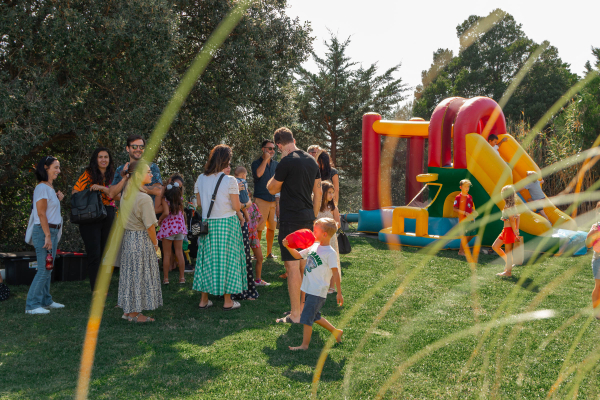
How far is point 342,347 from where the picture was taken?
3.91 meters

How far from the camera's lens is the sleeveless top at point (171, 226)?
21.8ft

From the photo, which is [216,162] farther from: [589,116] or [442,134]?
[589,116]

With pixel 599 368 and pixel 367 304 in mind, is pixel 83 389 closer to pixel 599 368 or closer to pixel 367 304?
pixel 367 304

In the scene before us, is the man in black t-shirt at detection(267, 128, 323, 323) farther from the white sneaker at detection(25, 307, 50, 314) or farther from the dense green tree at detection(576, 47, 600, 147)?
the dense green tree at detection(576, 47, 600, 147)

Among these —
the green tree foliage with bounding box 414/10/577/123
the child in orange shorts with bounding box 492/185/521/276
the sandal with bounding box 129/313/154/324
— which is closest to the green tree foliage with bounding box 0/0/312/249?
the sandal with bounding box 129/313/154/324

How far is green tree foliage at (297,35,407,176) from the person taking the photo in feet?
83.1

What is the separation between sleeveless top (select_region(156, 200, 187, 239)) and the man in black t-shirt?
262cm

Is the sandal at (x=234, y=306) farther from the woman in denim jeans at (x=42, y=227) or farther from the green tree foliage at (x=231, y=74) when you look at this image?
the green tree foliage at (x=231, y=74)

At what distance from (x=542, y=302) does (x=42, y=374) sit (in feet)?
16.9

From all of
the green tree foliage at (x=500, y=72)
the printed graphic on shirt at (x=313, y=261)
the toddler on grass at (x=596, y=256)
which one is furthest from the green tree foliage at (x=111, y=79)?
the green tree foliage at (x=500, y=72)

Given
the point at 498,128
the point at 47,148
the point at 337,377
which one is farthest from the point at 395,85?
the point at 337,377

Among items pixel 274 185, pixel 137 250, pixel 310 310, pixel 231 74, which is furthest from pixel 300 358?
pixel 231 74

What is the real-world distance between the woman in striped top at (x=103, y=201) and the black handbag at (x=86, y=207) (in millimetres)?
82

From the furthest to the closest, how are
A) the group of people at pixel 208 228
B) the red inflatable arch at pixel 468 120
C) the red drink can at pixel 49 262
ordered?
the red inflatable arch at pixel 468 120 → the red drink can at pixel 49 262 → the group of people at pixel 208 228
